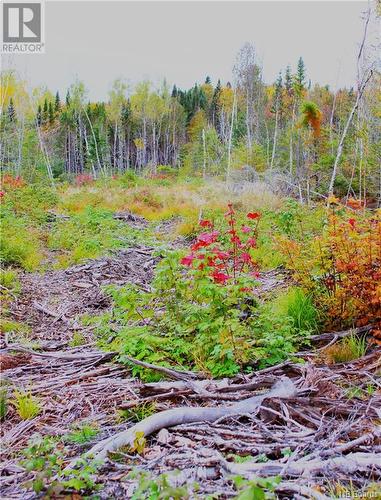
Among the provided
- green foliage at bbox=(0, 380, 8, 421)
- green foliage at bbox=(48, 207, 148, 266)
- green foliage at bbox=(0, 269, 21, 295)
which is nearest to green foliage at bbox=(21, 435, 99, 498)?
green foliage at bbox=(0, 380, 8, 421)

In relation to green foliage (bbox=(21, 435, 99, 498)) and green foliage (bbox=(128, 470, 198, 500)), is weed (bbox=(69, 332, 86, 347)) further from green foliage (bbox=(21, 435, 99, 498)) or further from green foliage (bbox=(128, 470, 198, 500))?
green foliage (bbox=(128, 470, 198, 500))

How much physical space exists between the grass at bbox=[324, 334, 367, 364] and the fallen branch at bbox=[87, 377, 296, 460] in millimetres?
759

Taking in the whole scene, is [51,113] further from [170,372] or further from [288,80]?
[170,372]

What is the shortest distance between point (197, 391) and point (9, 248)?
4.91 meters

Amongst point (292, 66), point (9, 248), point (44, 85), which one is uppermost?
point (292, 66)

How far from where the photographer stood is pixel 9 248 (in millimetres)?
6539

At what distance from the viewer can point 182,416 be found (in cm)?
230

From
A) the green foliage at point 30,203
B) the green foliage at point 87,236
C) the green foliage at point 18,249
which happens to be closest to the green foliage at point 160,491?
the green foliage at point 18,249

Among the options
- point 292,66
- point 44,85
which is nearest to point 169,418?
point 44,85

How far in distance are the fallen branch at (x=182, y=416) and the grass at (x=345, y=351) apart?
76 centimetres

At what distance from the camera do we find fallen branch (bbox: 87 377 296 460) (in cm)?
204

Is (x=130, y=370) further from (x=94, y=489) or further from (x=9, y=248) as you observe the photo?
(x=9, y=248)

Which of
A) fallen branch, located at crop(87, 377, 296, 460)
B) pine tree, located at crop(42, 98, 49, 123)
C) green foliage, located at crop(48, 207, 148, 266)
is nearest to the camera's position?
fallen branch, located at crop(87, 377, 296, 460)

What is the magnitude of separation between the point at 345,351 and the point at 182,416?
155 centimetres
